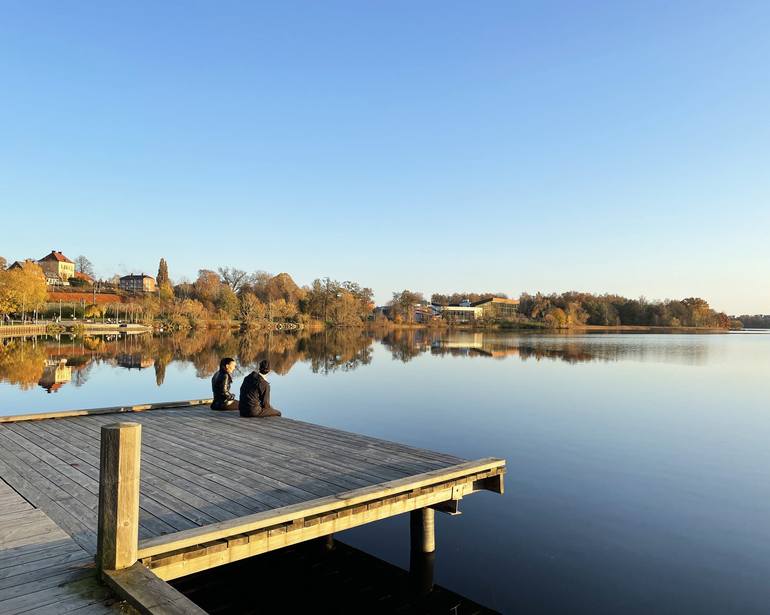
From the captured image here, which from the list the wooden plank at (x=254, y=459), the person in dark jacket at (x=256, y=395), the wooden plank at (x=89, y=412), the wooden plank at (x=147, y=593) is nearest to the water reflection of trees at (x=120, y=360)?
the wooden plank at (x=89, y=412)

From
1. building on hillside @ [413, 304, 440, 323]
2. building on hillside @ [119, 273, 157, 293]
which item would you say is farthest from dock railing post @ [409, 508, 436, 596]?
building on hillside @ [119, 273, 157, 293]

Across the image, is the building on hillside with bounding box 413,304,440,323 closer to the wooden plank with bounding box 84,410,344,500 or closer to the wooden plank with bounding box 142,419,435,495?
the wooden plank with bounding box 84,410,344,500

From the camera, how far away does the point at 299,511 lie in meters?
4.57

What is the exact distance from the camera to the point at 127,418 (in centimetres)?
936

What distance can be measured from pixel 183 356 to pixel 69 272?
96.7 metres

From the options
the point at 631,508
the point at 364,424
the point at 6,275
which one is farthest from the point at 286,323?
the point at 631,508

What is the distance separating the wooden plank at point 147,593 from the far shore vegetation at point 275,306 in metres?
57.8

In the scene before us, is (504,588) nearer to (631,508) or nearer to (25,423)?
(631,508)

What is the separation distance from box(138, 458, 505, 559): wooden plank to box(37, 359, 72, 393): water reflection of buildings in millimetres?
17503

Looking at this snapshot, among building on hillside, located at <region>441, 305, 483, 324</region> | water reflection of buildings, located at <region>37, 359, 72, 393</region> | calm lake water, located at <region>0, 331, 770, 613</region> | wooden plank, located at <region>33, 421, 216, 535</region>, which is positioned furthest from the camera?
building on hillside, located at <region>441, 305, 483, 324</region>

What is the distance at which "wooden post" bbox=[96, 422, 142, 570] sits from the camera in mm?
3322

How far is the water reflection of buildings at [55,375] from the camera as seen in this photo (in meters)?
19.6

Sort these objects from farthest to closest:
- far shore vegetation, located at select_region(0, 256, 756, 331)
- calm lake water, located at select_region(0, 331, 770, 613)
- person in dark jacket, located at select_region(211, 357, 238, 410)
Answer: far shore vegetation, located at select_region(0, 256, 756, 331) → person in dark jacket, located at select_region(211, 357, 238, 410) → calm lake water, located at select_region(0, 331, 770, 613)

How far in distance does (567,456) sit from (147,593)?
949cm
